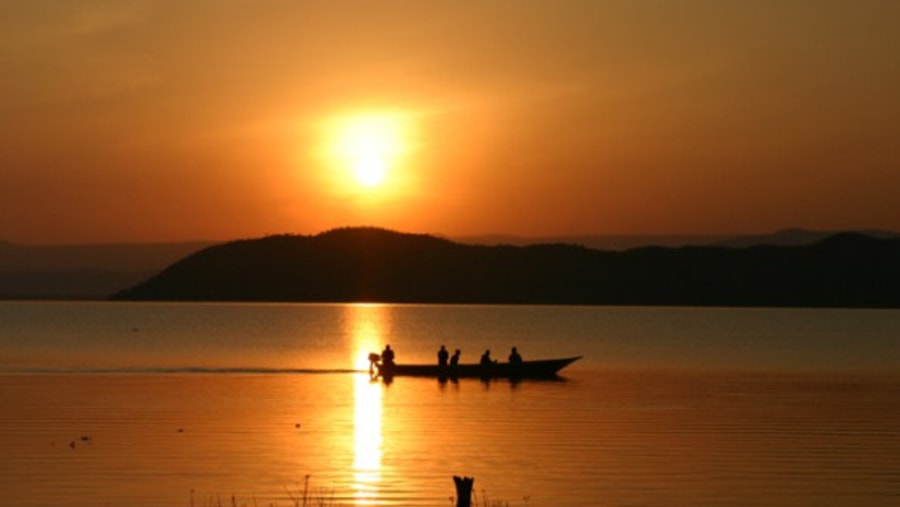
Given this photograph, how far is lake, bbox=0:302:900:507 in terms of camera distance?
2748 centimetres

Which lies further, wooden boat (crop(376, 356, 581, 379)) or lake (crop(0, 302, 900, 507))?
wooden boat (crop(376, 356, 581, 379))

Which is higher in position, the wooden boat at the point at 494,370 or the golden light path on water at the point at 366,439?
the wooden boat at the point at 494,370

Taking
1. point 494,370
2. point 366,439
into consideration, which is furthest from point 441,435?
point 494,370

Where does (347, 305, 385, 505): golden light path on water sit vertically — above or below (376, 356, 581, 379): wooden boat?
below

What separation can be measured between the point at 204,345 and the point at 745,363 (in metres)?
40.8

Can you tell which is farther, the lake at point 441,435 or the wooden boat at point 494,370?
the wooden boat at point 494,370

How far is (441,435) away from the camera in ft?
124

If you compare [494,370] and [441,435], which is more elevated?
[494,370]

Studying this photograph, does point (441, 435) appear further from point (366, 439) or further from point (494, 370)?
point (494, 370)

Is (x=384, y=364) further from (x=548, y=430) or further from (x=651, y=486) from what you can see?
(x=651, y=486)

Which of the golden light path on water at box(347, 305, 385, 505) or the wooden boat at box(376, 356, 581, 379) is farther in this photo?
the wooden boat at box(376, 356, 581, 379)

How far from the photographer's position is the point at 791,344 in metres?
112

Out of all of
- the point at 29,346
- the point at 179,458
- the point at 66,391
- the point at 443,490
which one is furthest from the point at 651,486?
the point at 29,346

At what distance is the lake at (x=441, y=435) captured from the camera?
27484mm
